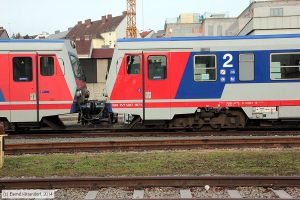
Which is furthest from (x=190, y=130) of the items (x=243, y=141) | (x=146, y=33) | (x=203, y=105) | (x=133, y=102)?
(x=146, y=33)

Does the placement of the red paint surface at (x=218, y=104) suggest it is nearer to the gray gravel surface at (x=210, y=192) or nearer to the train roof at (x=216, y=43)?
the train roof at (x=216, y=43)

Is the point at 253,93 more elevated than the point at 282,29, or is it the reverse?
the point at 282,29

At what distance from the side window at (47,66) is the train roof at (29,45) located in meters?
0.36

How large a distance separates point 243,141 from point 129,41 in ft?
17.8

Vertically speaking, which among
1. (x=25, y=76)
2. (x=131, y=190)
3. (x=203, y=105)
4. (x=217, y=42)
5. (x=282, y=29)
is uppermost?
(x=282, y=29)

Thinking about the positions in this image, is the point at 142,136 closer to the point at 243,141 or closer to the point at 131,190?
the point at 243,141

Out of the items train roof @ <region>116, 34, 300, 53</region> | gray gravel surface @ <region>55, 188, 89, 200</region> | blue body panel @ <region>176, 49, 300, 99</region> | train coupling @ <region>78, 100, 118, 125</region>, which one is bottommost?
gray gravel surface @ <region>55, 188, 89, 200</region>

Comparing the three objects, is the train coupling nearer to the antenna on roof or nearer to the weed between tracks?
the weed between tracks

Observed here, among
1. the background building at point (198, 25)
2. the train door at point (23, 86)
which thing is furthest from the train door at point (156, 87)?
the background building at point (198, 25)

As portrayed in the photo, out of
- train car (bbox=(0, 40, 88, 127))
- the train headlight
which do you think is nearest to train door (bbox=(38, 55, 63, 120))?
train car (bbox=(0, 40, 88, 127))

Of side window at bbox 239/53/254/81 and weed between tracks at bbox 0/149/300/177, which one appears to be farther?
side window at bbox 239/53/254/81

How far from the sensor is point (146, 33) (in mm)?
102125

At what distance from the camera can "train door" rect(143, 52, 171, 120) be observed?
1508cm

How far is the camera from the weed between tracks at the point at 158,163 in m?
9.34
